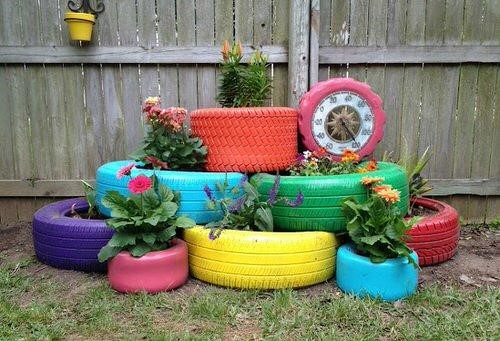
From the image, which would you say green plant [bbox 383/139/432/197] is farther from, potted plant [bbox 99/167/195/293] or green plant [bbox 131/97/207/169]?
potted plant [bbox 99/167/195/293]

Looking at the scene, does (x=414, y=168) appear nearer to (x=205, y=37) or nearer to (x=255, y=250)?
(x=255, y=250)

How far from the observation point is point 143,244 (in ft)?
7.77

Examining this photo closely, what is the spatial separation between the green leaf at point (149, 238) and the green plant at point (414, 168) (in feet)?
6.38

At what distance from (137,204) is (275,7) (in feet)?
6.85

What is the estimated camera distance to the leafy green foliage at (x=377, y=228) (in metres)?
2.23

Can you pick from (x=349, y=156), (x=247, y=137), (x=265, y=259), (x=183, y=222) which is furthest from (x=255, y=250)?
(x=349, y=156)

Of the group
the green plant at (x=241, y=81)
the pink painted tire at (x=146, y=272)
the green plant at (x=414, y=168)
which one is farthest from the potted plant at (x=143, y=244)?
the green plant at (x=414, y=168)

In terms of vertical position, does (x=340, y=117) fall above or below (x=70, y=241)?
above

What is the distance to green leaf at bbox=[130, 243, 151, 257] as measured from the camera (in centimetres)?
232

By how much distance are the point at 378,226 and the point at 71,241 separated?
1881mm

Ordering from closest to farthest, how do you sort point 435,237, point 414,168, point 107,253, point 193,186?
point 107,253 → point 193,186 → point 435,237 → point 414,168

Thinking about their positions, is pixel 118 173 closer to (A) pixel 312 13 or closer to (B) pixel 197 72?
(B) pixel 197 72

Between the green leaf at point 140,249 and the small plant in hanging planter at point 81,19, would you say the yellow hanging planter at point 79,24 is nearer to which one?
the small plant in hanging planter at point 81,19

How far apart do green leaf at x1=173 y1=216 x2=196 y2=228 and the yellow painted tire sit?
0.09 m
